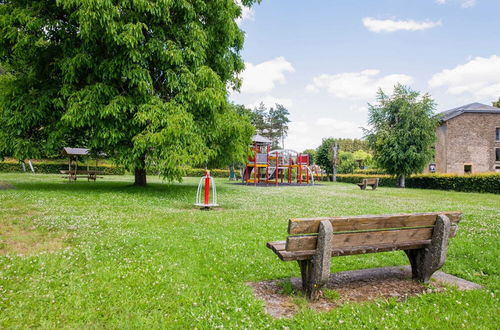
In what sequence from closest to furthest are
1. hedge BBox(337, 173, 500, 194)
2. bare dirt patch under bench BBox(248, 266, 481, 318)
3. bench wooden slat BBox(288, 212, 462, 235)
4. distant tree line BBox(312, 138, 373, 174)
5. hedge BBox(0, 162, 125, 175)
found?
1. bench wooden slat BBox(288, 212, 462, 235)
2. bare dirt patch under bench BBox(248, 266, 481, 318)
3. hedge BBox(337, 173, 500, 194)
4. hedge BBox(0, 162, 125, 175)
5. distant tree line BBox(312, 138, 373, 174)

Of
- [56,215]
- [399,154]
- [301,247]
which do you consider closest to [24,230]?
[56,215]

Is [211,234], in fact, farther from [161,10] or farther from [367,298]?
[161,10]

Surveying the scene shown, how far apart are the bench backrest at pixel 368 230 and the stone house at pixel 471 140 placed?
48002 mm

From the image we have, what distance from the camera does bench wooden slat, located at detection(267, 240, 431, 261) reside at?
3616 mm

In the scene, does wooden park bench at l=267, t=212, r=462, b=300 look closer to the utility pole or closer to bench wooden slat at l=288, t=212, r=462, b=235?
bench wooden slat at l=288, t=212, r=462, b=235

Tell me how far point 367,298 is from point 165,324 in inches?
97.9

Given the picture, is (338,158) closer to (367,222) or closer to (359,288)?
(359,288)

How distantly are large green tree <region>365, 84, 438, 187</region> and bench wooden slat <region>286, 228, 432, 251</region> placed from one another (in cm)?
3042

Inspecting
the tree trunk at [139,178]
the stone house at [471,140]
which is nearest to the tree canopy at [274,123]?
the stone house at [471,140]

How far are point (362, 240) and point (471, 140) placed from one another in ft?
167

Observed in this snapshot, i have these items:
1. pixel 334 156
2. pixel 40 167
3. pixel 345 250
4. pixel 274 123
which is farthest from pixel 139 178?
pixel 274 123

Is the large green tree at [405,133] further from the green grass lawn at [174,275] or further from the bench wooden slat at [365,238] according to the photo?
the bench wooden slat at [365,238]

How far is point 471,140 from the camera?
1756 inches

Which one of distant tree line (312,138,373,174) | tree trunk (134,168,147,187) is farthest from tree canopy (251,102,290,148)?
tree trunk (134,168,147,187)
